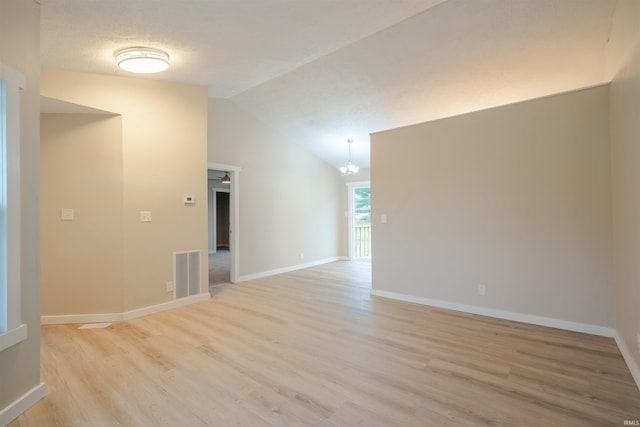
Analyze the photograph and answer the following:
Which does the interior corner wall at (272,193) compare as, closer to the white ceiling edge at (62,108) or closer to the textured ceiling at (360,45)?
the textured ceiling at (360,45)

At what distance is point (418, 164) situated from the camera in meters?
4.15

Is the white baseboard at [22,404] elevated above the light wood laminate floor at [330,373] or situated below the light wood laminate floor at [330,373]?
above

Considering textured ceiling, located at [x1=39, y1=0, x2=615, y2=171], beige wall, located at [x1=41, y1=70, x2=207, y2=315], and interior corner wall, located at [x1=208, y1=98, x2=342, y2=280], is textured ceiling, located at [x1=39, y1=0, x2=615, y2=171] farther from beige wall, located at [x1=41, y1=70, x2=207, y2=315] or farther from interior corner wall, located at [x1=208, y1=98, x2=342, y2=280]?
Answer: interior corner wall, located at [x1=208, y1=98, x2=342, y2=280]

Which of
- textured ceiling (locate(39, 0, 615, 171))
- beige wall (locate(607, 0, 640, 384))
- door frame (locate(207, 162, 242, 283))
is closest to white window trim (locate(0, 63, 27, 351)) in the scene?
textured ceiling (locate(39, 0, 615, 171))

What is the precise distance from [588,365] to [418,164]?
8.80 feet

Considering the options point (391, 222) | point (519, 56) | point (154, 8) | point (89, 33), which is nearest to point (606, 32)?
point (519, 56)

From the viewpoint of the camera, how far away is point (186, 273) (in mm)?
4133

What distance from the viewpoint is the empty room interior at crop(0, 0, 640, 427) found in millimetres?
1987

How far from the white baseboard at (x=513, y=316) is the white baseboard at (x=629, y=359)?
0.60ft

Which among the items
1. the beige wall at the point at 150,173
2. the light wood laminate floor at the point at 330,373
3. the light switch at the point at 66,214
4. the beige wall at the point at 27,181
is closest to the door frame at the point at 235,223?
the beige wall at the point at 150,173

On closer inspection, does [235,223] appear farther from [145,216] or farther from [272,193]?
[145,216]

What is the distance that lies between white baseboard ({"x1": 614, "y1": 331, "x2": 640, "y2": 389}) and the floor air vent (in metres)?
4.47

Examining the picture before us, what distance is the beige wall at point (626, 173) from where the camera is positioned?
7.04 ft

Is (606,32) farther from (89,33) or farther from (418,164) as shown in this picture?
(89,33)
